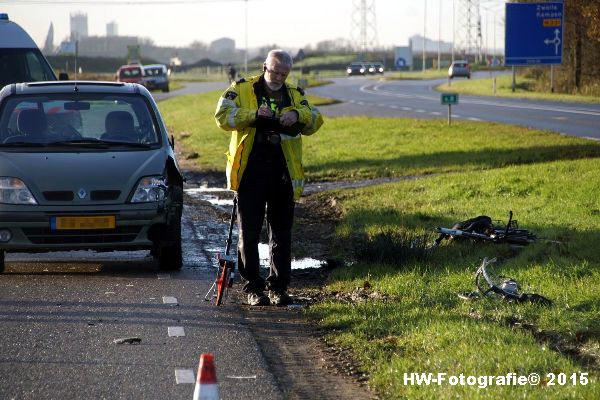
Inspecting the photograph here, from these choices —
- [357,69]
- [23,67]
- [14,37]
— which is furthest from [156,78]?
[23,67]

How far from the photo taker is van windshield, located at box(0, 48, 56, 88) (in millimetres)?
21172

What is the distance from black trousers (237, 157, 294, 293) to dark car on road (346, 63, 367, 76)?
4521 inches

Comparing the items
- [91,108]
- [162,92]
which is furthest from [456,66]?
[91,108]

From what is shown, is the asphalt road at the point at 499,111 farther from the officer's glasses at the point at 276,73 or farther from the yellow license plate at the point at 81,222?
the officer's glasses at the point at 276,73

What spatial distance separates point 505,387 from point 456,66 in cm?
9488

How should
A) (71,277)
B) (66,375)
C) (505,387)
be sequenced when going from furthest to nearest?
(71,277), (66,375), (505,387)

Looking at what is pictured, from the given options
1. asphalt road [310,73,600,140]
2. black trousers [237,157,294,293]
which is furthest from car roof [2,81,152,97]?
asphalt road [310,73,600,140]

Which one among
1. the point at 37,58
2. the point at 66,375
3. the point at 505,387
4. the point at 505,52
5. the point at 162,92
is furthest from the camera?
the point at 162,92

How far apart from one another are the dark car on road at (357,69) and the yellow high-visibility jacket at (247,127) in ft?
377

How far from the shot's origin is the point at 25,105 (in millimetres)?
11945

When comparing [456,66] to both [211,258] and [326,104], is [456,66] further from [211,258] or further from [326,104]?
[211,258]

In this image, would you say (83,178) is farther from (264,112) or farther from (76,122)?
(264,112)

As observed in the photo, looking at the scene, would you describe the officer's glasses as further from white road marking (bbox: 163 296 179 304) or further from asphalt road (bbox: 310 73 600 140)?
asphalt road (bbox: 310 73 600 140)

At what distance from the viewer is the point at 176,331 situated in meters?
8.45
